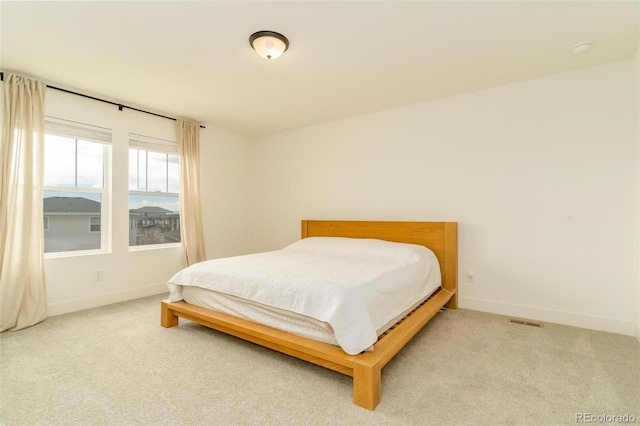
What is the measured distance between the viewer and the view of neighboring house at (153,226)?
12.0 ft

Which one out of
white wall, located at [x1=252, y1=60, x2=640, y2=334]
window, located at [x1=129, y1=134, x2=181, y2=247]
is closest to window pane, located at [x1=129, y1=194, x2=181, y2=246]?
window, located at [x1=129, y1=134, x2=181, y2=247]

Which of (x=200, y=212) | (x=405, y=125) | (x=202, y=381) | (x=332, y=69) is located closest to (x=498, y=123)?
(x=405, y=125)

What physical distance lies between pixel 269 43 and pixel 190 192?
8.11 ft

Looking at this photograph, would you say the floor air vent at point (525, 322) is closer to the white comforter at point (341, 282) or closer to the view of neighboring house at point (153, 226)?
the white comforter at point (341, 282)

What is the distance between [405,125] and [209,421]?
3291 millimetres

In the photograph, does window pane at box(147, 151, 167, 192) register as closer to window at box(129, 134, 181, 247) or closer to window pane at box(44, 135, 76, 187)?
window at box(129, 134, 181, 247)

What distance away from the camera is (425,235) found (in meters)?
3.31

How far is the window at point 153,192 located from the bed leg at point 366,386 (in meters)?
3.20

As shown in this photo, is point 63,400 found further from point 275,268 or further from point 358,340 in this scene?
Answer: point 358,340

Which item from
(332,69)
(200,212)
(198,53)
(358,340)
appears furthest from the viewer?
(200,212)

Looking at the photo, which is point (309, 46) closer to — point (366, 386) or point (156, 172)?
point (366, 386)

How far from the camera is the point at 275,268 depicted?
238 centimetres

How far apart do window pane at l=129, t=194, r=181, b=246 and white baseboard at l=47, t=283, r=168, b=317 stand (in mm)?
556

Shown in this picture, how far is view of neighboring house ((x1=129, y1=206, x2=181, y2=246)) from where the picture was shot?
3.65 m
